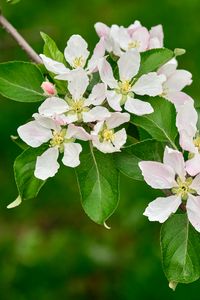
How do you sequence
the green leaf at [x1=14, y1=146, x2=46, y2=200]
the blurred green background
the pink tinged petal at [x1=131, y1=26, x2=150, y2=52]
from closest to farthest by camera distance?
the green leaf at [x1=14, y1=146, x2=46, y2=200]
the pink tinged petal at [x1=131, y1=26, x2=150, y2=52]
the blurred green background

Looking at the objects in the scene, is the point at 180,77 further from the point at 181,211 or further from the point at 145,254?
the point at 145,254

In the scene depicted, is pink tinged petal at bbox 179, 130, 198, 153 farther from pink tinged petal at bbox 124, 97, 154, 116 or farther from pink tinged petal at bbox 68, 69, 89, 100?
pink tinged petal at bbox 68, 69, 89, 100

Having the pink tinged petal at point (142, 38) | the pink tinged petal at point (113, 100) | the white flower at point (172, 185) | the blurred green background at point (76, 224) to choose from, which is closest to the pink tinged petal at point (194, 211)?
the white flower at point (172, 185)

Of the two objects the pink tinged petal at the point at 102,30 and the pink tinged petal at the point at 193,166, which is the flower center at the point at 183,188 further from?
the pink tinged petal at the point at 102,30

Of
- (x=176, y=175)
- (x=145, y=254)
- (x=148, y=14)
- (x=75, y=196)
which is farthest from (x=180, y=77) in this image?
(x=148, y=14)

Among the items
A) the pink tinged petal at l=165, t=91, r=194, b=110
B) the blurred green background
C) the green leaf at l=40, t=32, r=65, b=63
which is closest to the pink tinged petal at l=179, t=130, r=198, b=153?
the pink tinged petal at l=165, t=91, r=194, b=110

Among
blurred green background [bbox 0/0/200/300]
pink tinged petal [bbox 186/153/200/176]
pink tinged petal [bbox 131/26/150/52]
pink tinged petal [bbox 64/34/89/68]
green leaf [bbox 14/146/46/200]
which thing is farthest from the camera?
blurred green background [bbox 0/0/200/300]
